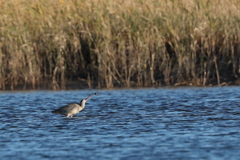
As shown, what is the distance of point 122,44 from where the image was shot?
14.0 m

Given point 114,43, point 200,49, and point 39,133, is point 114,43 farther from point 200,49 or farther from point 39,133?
point 39,133

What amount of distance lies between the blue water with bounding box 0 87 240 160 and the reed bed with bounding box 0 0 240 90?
604mm

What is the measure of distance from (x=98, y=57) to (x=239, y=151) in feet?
25.2

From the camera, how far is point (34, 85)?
14562 mm

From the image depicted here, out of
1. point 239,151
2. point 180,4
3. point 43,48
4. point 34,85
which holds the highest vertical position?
point 180,4

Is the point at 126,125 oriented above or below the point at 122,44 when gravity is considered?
below

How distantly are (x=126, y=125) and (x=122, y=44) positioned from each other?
16.8 feet

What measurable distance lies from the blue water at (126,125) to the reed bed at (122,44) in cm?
60

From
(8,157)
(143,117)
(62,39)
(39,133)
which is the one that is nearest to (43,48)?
(62,39)

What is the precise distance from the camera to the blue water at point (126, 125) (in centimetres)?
693

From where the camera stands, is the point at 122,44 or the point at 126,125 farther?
the point at 122,44

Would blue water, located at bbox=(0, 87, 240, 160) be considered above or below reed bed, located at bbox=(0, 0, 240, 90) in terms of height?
below

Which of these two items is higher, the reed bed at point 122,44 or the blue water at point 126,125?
the reed bed at point 122,44

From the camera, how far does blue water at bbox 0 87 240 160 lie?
693 centimetres
